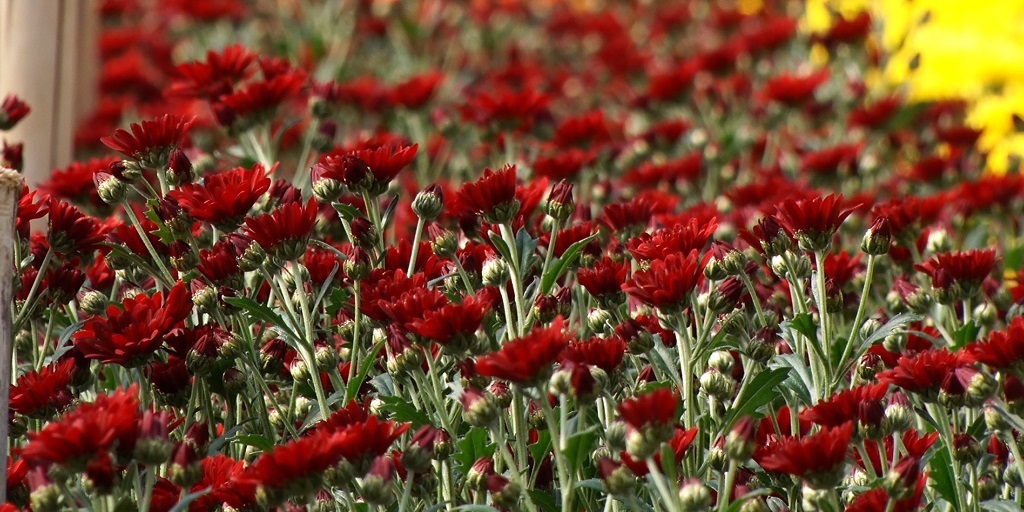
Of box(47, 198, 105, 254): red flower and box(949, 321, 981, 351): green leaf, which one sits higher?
box(47, 198, 105, 254): red flower

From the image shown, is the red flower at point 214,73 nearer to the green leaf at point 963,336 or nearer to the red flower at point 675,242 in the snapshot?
the red flower at point 675,242

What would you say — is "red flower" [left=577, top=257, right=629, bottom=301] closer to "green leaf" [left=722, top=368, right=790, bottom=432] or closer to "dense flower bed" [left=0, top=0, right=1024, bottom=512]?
"dense flower bed" [left=0, top=0, right=1024, bottom=512]

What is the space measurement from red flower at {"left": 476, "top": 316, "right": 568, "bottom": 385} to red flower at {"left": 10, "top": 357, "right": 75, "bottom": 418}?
578 millimetres

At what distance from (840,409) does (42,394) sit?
99 centimetres

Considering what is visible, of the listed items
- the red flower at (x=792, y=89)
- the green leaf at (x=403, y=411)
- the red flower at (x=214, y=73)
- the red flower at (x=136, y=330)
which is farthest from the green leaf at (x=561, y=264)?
the red flower at (x=792, y=89)

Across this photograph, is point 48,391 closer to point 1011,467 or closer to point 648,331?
point 648,331

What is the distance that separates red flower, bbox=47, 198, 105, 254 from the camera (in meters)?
1.68

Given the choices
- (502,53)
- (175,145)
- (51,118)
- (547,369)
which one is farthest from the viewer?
(502,53)

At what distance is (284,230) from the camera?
5.26 feet

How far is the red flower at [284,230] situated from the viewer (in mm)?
1595

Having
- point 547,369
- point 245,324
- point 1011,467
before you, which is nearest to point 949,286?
point 1011,467

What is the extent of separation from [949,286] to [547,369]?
0.80 metres

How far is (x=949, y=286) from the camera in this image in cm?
185

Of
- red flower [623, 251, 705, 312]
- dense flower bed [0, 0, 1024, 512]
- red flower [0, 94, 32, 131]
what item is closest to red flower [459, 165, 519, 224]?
dense flower bed [0, 0, 1024, 512]
